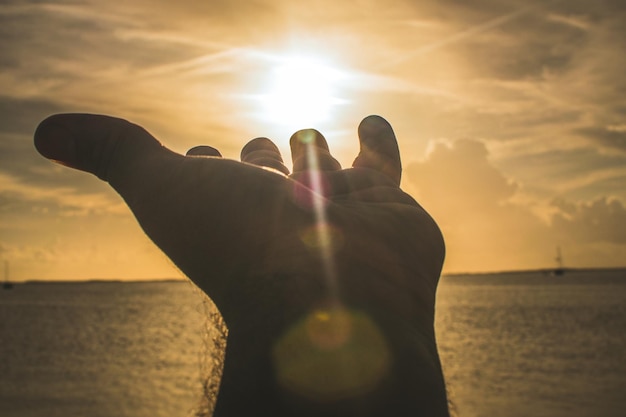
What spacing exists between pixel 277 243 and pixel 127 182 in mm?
445

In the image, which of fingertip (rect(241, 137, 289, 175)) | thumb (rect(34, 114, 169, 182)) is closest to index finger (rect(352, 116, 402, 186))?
fingertip (rect(241, 137, 289, 175))

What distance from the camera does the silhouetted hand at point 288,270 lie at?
1303 mm

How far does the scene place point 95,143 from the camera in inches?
61.8

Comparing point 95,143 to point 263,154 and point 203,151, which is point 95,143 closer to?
point 203,151

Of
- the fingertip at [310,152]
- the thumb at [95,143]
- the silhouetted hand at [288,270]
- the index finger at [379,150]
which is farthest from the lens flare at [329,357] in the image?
the index finger at [379,150]

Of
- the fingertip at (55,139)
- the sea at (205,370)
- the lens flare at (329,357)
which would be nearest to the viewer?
the lens flare at (329,357)

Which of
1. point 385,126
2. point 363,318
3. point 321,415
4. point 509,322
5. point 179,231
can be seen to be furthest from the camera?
point 509,322

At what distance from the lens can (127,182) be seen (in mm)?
1596

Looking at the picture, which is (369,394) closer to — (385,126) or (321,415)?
(321,415)

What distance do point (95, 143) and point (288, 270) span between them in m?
0.61

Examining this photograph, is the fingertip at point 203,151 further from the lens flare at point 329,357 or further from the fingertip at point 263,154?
the lens flare at point 329,357

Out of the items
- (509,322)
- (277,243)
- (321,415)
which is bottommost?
A: (509,322)

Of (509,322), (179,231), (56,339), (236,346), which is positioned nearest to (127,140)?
(179,231)

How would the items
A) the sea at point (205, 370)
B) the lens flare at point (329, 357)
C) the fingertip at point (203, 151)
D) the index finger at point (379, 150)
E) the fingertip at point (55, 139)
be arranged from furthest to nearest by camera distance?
the sea at point (205, 370) → the index finger at point (379, 150) → the fingertip at point (203, 151) → the fingertip at point (55, 139) → the lens flare at point (329, 357)
